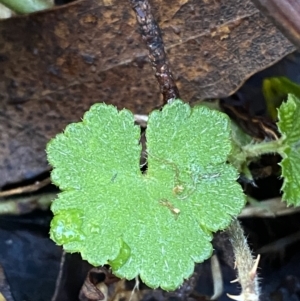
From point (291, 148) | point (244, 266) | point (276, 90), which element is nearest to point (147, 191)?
point (244, 266)

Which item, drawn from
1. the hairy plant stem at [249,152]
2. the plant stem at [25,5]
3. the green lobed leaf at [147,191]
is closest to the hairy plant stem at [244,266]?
the green lobed leaf at [147,191]

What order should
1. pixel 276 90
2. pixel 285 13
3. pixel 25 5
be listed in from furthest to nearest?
pixel 276 90 → pixel 25 5 → pixel 285 13

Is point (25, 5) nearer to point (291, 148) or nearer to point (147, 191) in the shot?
point (147, 191)

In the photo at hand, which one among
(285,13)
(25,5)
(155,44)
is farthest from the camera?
(25,5)

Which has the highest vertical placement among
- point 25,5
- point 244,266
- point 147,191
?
point 25,5

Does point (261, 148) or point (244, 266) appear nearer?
point (244, 266)

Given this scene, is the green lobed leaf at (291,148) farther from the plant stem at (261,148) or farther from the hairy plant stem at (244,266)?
the hairy plant stem at (244,266)

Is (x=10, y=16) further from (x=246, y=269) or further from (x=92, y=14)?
(x=246, y=269)
